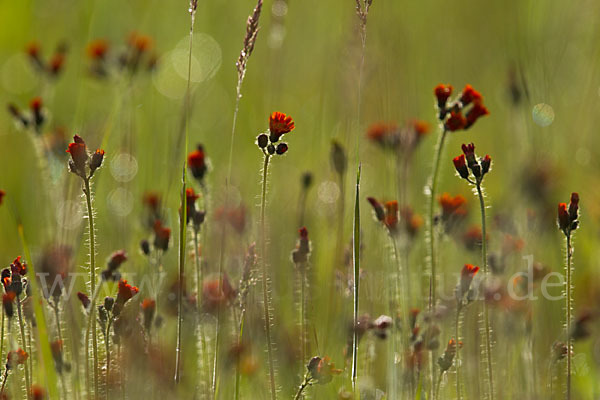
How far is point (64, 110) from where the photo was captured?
21.6 ft

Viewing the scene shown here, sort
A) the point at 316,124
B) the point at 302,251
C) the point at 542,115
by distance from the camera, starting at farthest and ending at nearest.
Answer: the point at 316,124 → the point at 542,115 → the point at 302,251

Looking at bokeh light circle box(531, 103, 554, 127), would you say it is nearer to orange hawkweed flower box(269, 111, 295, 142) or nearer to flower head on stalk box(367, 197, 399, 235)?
flower head on stalk box(367, 197, 399, 235)

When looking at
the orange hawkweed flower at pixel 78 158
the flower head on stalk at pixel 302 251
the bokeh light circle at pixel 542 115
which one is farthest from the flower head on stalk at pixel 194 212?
the bokeh light circle at pixel 542 115

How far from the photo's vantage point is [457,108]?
2.97m

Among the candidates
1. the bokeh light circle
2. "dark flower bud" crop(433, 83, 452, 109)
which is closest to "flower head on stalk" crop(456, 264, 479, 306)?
"dark flower bud" crop(433, 83, 452, 109)

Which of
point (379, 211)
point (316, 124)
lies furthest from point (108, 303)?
point (316, 124)

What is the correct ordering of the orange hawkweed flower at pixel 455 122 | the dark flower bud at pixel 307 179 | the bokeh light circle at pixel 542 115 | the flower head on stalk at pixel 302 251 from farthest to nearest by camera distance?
the bokeh light circle at pixel 542 115 → the dark flower bud at pixel 307 179 → the orange hawkweed flower at pixel 455 122 → the flower head on stalk at pixel 302 251

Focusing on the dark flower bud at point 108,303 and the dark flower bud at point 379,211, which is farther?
the dark flower bud at point 379,211

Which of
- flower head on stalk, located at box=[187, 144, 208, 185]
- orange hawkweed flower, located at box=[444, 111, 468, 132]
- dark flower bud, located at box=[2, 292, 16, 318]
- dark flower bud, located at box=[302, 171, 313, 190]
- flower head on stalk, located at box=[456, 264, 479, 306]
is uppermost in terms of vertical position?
dark flower bud, located at box=[302, 171, 313, 190]

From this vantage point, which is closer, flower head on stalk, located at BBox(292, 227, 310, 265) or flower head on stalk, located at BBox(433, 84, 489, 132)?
flower head on stalk, located at BBox(292, 227, 310, 265)

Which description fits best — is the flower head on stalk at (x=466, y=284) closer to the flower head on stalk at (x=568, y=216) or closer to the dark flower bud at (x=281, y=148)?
the flower head on stalk at (x=568, y=216)

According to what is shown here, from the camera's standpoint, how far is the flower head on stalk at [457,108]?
2.92 m

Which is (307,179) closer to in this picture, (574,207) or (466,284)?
(466,284)

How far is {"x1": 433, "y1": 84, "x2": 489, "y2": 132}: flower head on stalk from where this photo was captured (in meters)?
2.92
